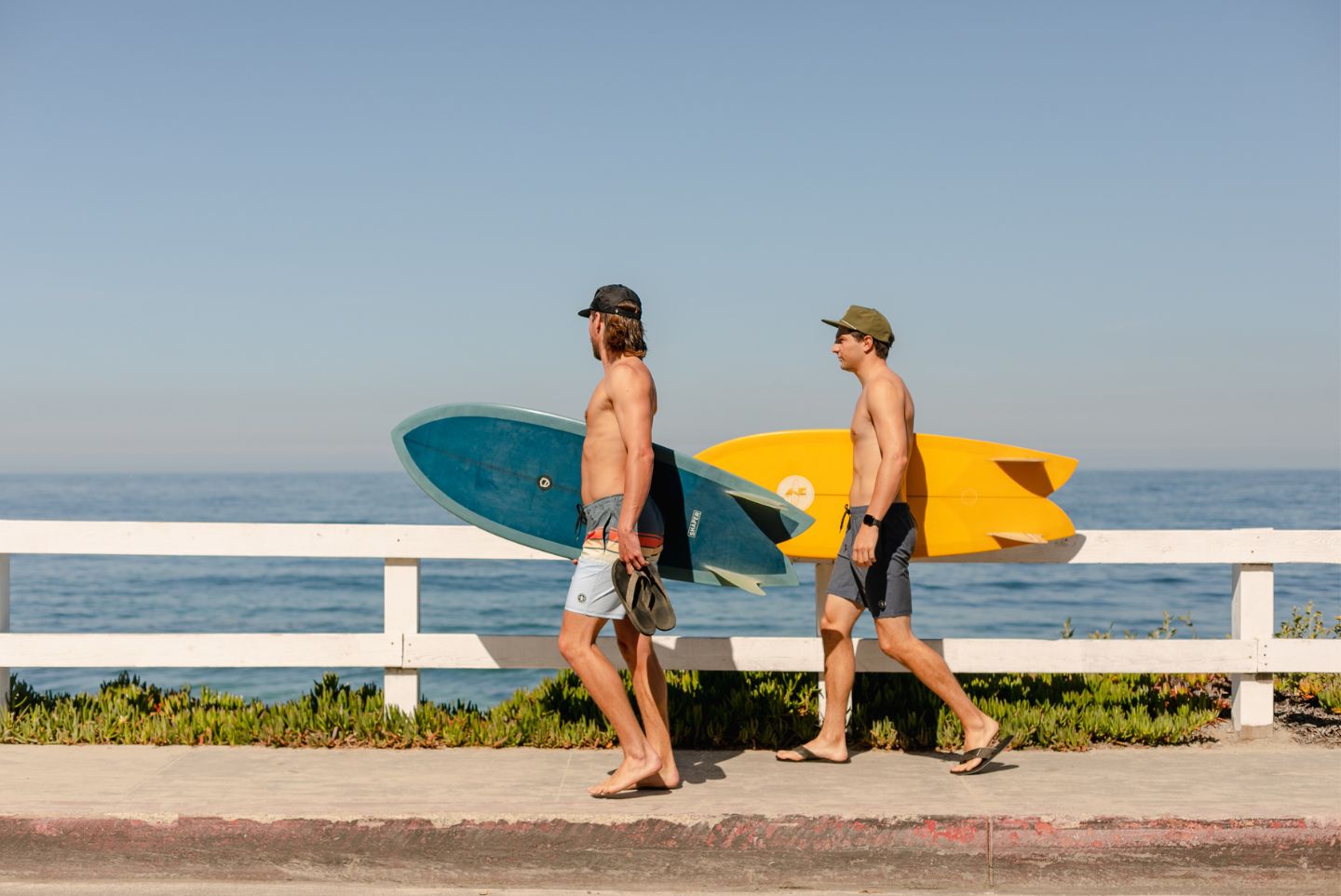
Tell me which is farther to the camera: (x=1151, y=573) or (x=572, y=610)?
(x=1151, y=573)

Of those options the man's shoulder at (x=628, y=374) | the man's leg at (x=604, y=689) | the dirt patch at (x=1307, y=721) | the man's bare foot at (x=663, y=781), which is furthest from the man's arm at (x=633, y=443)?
the dirt patch at (x=1307, y=721)

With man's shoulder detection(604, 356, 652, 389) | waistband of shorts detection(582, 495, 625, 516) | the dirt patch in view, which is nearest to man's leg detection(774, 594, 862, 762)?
waistband of shorts detection(582, 495, 625, 516)

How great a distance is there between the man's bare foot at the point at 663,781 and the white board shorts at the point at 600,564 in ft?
2.32

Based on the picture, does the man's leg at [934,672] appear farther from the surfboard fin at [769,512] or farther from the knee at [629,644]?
the knee at [629,644]

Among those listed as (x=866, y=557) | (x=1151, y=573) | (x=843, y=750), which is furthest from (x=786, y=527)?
(x=1151, y=573)

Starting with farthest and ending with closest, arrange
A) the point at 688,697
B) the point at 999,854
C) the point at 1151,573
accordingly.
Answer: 1. the point at 1151,573
2. the point at 688,697
3. the point at 999,854

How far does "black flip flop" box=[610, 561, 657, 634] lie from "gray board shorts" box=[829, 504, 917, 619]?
1094 mm

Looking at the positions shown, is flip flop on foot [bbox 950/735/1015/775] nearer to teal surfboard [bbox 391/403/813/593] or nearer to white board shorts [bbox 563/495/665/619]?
teal surfboard [bbox 391/403/813/593]

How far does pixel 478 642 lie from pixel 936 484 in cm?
256

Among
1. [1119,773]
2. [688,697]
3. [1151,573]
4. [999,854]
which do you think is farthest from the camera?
[1151,573]

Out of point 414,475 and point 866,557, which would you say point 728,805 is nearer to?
point 866,557

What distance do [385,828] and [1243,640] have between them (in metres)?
4.51

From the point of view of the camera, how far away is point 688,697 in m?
6.33

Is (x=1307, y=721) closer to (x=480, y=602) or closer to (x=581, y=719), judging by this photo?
(x=581, y=719)
